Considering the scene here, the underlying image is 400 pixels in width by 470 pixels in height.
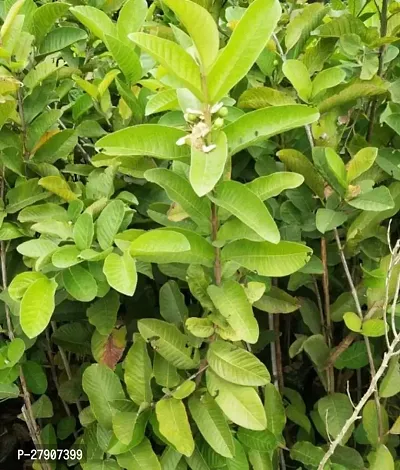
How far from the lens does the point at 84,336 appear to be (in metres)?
1.18

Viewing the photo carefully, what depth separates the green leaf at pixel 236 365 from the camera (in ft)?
3.02

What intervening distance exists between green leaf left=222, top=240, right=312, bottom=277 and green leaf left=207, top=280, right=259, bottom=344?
0.04m

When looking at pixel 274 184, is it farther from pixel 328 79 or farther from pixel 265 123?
pixel 328 79

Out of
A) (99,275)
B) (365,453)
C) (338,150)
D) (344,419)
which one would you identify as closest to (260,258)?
(99,275)

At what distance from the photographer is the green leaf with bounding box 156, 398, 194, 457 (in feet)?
3.06

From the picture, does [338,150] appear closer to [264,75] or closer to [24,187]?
[264,75]

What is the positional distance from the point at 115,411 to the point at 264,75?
2.34ft

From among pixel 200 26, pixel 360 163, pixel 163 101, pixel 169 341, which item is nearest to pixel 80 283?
pixel 169 341

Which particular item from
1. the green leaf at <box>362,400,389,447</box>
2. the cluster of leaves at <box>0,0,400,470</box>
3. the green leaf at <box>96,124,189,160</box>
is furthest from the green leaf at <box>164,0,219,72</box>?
the green leaf at <box>362,400,389,447</box>

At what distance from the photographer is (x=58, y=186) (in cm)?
103

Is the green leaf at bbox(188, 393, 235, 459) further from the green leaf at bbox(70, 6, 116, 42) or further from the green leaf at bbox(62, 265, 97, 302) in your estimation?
the green leaf at bbox(70, 6, 116, 42)

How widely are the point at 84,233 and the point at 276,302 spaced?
422 millimetres

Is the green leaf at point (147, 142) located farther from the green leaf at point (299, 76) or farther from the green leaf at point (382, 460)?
the green leaf at point (382, 460)

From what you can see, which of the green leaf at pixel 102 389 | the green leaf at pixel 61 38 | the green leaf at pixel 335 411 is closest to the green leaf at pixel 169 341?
the green leaf at pixel 102 389
